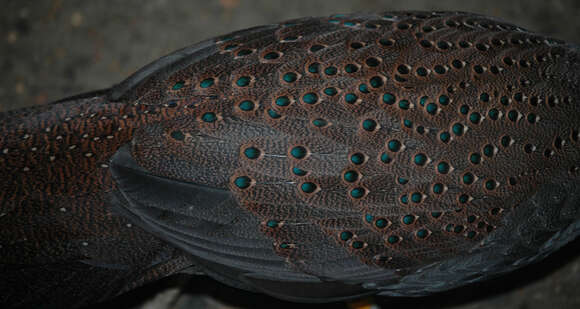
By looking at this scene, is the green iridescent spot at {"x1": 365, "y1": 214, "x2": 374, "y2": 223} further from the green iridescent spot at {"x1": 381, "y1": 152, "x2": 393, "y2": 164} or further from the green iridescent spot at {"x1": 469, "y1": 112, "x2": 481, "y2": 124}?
the green iridescent spot at {"x1": 469, "y1": 112, "x2": 481, "y2": 124}

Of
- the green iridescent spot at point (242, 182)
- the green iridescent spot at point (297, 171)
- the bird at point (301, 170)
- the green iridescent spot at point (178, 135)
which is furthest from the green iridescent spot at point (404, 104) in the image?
the green iridescent spot at point (178, 135)

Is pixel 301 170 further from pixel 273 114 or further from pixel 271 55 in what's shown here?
pixel 271 55

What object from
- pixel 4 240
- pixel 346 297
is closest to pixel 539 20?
pixel 346 297

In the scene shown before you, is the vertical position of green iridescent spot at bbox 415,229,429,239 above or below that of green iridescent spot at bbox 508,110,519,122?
below

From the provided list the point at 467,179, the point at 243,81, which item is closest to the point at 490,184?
the point at 467,179

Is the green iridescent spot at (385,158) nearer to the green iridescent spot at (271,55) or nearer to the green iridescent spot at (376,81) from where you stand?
the green iridescent spot at (376,81)

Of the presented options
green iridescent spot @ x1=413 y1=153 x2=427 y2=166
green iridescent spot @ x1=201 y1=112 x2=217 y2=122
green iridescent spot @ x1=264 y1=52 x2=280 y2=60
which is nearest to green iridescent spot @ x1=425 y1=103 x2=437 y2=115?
green iridescent spot @ x1=413 y1=153 x2=427 y2=166
